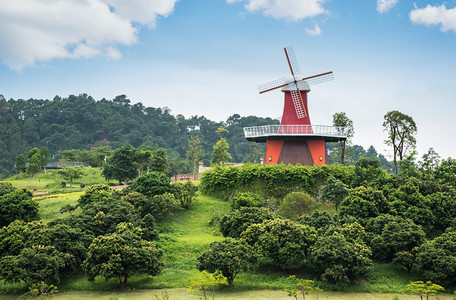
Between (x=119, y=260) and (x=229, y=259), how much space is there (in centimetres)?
486

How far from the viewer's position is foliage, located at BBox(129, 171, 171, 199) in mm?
30109

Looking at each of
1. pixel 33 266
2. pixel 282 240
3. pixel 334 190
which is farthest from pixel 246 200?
pixel 33 266

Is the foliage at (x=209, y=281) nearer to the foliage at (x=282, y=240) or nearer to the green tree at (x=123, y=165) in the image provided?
the foliage at (x=282, y=240)

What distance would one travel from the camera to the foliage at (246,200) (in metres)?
29.6

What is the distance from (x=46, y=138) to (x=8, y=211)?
69.1 m

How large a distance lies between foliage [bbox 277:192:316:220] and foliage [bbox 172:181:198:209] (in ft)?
21.9

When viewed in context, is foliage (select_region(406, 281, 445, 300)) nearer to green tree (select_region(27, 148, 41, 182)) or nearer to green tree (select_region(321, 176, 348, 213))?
green tree (select_region(321, 176, 348, 213))

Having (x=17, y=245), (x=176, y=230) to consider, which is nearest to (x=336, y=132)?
(x=176, y=230)

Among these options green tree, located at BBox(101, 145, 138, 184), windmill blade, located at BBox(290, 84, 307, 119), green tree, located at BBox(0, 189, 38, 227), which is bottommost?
green tree, located at BBox(0, 189, 38, 227)

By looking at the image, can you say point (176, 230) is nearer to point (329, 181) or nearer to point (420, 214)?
point (329, 181)

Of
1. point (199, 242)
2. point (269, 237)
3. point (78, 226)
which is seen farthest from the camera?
point (199, 242)

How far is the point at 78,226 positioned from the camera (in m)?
23.2

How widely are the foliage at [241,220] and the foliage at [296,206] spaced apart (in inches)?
136

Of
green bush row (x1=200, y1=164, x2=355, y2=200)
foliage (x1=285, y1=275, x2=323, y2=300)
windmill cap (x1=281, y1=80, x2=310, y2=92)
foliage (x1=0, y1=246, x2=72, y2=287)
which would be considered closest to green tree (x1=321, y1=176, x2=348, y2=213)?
green bush row (x1=200, y1=164, x2=355, y2=200)
